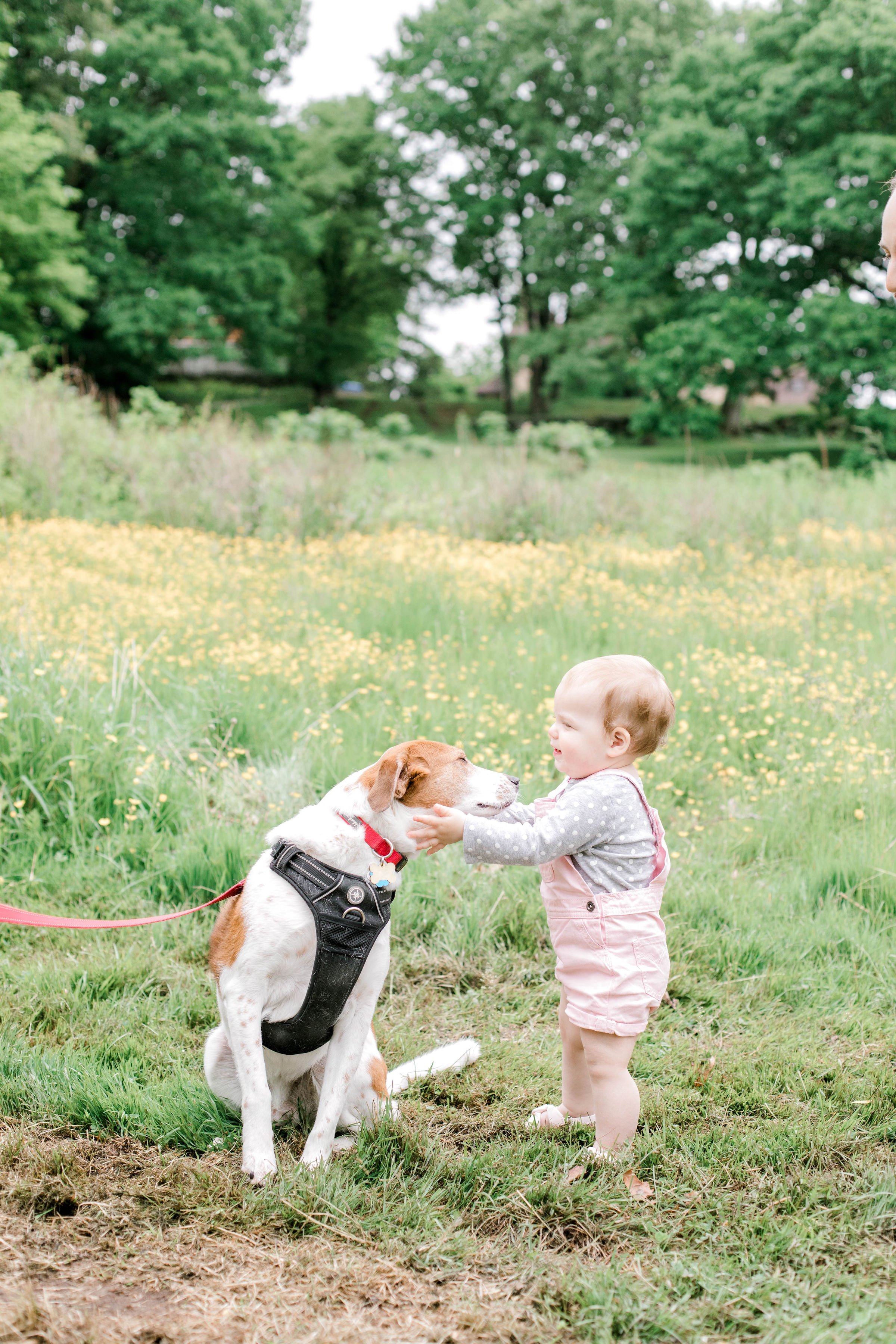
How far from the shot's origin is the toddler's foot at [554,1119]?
288 centimetres

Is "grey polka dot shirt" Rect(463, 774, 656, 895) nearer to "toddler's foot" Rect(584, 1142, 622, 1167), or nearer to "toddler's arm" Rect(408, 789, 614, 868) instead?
"toddler's arm" Rect(408, 789, 614, 868)

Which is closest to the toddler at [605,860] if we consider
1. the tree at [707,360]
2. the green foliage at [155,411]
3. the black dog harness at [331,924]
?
the black dog harness at [331,924]

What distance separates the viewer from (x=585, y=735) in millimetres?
2625

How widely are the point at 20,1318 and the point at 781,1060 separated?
7.67 feet

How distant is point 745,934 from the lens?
3.97 m

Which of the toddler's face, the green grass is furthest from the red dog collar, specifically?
the green grass

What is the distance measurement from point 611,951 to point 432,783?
0.64 metres

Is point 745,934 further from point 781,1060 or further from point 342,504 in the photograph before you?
point 342,504

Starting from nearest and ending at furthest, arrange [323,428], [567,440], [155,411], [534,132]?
[567,440], [155,411], [323,428], [534,132]

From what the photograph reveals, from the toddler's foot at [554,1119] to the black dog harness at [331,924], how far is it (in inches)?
28.0

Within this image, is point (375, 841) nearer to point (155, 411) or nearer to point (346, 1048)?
point (346, 1048)

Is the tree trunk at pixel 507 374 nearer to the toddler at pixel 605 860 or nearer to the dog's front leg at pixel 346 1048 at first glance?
the toddler at pixel 605 860

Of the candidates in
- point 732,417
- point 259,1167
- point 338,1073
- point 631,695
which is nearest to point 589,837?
point 631,695

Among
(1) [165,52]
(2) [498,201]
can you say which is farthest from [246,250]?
(2) [498,201]
